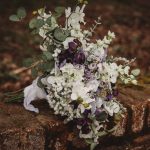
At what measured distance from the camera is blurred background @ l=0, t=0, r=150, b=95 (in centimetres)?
504

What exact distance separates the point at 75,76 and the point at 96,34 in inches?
183

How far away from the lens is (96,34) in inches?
263

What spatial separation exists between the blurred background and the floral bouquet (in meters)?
2.32

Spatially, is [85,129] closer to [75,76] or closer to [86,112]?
[86,112]

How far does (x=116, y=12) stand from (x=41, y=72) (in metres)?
5.79

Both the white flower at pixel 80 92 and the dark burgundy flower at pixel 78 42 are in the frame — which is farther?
the dark burgundy flower at pixel 78 42

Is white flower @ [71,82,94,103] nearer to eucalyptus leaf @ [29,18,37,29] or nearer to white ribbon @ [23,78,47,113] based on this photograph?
white ribbon @ [23,78,47,113]

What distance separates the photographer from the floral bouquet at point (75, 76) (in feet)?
6.84

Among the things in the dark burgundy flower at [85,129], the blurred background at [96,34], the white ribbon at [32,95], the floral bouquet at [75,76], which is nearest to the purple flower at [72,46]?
the floral bouquet at [75,76]

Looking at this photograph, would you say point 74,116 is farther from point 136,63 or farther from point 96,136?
point 136,63

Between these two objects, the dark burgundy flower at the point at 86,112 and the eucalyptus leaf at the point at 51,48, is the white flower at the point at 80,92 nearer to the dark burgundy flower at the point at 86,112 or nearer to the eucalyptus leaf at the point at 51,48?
the dark burgundy flower at the point at 86,112

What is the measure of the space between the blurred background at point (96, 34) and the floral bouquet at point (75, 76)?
7.61 ft

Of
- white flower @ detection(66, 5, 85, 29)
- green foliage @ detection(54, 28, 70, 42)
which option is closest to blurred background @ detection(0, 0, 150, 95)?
white flower @ detection(66, 5, 85, 29)

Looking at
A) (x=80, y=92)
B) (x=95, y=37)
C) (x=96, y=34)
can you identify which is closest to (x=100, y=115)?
(x=80, y=92)
